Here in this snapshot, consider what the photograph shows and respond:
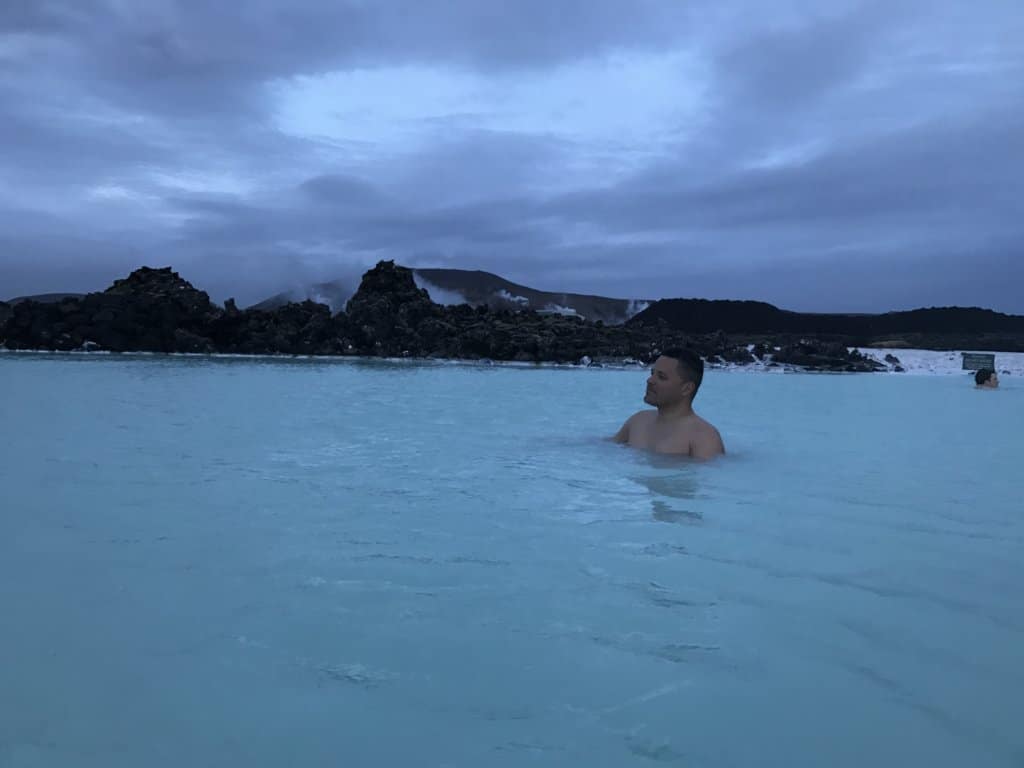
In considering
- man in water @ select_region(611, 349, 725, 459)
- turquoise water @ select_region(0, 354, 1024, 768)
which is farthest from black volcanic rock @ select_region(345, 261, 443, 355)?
turquoise water @ select_region(0, 354, 1024, 768)

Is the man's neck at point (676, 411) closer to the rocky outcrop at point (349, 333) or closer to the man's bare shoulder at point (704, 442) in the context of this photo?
the man's bare shoulder at point (704, 442)

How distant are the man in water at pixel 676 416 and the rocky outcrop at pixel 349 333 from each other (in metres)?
25.1

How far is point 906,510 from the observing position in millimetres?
5176

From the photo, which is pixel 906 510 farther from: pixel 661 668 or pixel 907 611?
pixel 661 668

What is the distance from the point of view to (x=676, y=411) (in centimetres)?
756

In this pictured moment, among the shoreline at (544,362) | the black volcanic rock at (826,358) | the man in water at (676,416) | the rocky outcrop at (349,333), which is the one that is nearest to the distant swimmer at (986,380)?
the shoreline at (544,362)

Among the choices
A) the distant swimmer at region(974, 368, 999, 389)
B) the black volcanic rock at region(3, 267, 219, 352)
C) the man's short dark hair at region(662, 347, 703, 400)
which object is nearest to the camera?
the man's short dark hair at region(662, 347, 703, 400)

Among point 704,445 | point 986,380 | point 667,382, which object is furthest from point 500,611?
point 986,380

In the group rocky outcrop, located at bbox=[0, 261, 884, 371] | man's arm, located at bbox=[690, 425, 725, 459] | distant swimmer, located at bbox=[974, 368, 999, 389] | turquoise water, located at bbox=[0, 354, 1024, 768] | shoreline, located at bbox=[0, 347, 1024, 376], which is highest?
rocky outcrop, located at bbox=[0, 261, 884, 371]

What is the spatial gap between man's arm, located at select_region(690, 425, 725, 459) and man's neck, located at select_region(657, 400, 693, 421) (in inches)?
11.3

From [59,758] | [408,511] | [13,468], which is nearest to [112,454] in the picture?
[13,468]

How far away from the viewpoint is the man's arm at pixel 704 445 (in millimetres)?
7297

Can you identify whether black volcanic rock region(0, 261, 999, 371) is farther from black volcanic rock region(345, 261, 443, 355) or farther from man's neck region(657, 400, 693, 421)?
man's neck region(657, 400, 693, 421)

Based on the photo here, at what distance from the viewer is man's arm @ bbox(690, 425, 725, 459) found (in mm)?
7297
